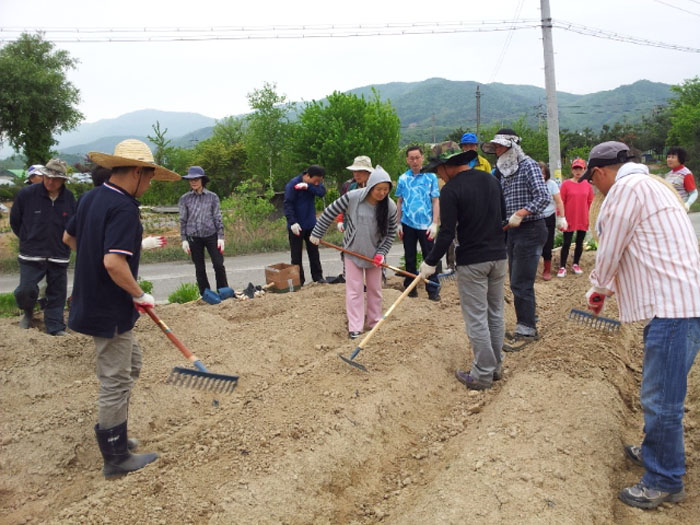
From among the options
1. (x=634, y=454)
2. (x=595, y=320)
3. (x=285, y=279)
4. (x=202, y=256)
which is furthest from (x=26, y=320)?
(x=634, y=454)

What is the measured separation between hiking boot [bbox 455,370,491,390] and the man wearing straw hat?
251cm

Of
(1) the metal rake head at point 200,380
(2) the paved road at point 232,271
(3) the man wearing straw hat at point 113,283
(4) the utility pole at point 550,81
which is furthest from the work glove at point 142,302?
(4) the utility pole at point 550,81

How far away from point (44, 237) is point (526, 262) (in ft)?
16.9

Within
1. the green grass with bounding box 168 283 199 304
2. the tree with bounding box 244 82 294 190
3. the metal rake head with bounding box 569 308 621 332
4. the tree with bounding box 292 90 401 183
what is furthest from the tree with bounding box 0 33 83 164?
the metal rake head with bounding box 569 308 621 332

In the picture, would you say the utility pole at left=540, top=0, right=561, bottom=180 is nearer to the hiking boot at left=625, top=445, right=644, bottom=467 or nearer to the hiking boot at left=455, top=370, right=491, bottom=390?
the hiking boot at left=455, top=370, right=491, bottom=390

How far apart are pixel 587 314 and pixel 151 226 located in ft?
54.2

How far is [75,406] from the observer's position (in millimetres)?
4043

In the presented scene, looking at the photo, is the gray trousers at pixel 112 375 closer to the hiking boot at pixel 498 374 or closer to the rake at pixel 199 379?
the rake at pixel 199 379

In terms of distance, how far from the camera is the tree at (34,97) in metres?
24.9

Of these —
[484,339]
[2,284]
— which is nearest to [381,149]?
[2,284]

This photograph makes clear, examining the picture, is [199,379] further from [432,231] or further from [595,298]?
[432,231]

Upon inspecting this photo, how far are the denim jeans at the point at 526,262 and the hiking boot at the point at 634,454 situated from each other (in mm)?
2026

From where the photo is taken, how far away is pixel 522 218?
16.4 feet

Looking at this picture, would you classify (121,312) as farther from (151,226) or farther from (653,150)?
(653,150)
